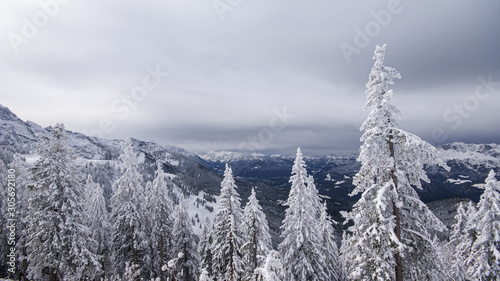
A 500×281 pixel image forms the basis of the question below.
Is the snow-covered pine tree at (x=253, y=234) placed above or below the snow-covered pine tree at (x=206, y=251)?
above

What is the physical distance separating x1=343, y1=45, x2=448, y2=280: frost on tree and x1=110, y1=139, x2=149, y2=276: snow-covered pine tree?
2043 centimetres

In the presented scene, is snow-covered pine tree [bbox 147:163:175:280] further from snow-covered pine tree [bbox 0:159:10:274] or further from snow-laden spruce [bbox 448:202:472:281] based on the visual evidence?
snow-laden spruce [bbox 448:202:472:281]

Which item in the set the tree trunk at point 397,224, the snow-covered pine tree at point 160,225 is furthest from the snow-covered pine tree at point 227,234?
the tree trunk at point 397,224

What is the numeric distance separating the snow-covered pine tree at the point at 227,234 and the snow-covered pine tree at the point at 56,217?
10.7 meters

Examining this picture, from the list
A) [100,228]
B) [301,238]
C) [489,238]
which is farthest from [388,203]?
[100,228]

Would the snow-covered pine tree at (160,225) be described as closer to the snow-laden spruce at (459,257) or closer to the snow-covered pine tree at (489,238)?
the snow-covered pine tree at (489,238)

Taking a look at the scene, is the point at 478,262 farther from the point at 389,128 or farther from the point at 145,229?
the point at 145,229

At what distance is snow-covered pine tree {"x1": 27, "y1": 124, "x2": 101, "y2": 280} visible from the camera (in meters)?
14.8

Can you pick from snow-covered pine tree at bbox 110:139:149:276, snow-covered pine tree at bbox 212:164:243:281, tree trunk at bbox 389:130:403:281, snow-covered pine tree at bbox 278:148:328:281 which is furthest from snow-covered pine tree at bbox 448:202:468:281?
snow-covered pine tree at bbox 110:139:149:276

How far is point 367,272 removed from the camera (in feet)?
29.0

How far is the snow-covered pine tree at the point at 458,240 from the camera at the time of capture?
23.6 metres

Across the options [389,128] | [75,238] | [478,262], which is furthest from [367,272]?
[75,238]

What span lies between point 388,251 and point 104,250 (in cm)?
3260

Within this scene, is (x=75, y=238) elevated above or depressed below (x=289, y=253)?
above
